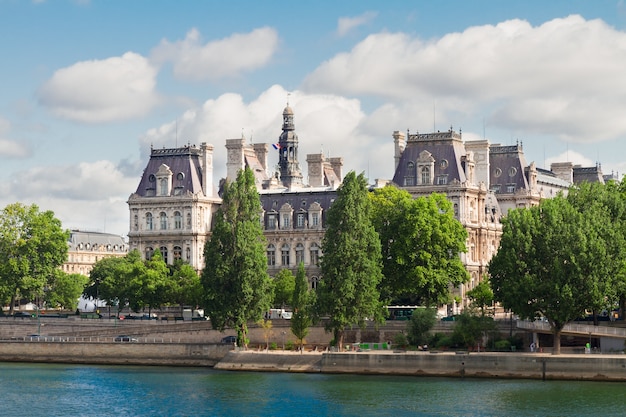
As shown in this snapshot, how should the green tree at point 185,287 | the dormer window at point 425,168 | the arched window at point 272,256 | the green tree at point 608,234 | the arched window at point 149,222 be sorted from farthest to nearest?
the arched window at point 149,222, the arched window at point 272,256, the dormer window at point 425,168, the green tree at point 185,287, the green tree at point 608,234

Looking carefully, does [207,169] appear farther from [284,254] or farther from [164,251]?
[284,254]

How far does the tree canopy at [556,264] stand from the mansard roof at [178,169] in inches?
2334

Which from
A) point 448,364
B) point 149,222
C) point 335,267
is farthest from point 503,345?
point 149,222

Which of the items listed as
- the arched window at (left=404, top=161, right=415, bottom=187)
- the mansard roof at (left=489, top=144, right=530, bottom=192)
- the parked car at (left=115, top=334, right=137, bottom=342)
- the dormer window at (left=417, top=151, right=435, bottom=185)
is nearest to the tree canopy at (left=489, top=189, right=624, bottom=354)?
the parked car at (left=115, top=334, right=137, bottom=342)

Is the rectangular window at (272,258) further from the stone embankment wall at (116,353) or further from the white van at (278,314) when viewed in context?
the stone embankment wall at (116,353)

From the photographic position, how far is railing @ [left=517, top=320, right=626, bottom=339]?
10981 cm

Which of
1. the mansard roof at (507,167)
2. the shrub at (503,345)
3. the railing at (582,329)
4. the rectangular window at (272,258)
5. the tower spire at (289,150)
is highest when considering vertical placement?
the tower spire at (289,150)

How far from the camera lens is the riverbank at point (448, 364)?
331 feet

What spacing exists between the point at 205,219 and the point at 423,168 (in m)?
27.7

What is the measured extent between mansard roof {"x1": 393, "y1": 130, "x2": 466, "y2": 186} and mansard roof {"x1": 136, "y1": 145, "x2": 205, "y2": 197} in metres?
24.3

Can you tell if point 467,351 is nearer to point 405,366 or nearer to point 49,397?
point 405,366

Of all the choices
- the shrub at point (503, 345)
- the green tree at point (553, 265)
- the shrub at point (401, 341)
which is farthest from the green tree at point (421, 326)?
the green tree at point (553, 265)

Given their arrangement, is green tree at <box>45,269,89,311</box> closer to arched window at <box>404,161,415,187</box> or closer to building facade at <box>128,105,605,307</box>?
building facade at <box>128,105,605,307</box>

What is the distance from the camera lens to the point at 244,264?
117 meters
